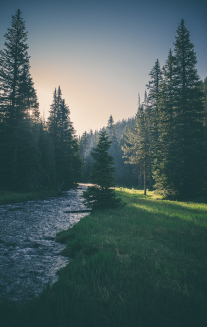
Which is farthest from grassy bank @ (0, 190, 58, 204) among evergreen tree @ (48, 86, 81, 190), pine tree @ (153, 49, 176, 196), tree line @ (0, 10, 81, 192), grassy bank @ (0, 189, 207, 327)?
pine tree @ (153, 49, 176, 196)

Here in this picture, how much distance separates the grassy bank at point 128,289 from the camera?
9.27 ft

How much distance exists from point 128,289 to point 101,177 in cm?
903

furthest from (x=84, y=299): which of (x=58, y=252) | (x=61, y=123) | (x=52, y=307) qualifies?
(x=61, y=123)

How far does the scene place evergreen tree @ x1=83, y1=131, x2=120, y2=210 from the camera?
12.3 metres

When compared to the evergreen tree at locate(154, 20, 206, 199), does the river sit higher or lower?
lower

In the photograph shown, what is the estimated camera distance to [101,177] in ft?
40.3

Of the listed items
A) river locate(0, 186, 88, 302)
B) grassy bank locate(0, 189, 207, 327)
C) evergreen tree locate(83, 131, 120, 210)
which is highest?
evergreen tree locate(83, 131, 120, 210)

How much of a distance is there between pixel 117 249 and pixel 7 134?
74.7ft

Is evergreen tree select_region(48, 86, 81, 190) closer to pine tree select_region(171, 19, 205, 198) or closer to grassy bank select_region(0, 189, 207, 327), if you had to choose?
pine tree select_region(171, 19, 205, 198)

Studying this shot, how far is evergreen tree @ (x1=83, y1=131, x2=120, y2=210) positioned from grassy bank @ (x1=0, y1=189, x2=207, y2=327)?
599 centimetres

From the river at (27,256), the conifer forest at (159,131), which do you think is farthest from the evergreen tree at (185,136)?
the river at (27,256)

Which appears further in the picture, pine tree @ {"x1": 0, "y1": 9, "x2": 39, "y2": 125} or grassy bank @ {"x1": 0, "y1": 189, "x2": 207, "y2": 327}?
pine tree @ {"x1": 0, "y1": 9, "x2": 39, "y2": 125}

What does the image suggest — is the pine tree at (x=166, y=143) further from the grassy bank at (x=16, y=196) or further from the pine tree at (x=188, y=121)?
the grassy bank at (x=16, y=196)

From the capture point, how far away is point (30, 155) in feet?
69.6
